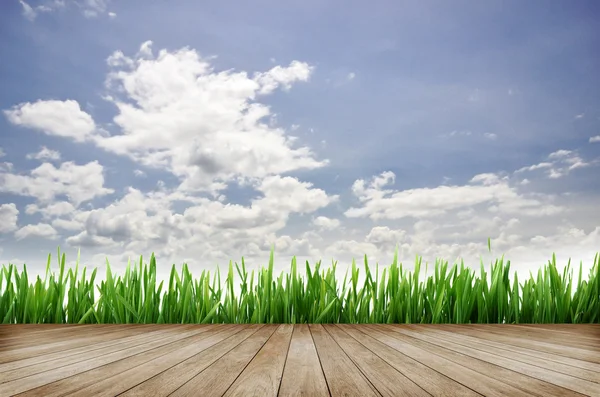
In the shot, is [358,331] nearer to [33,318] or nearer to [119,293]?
[119,293]

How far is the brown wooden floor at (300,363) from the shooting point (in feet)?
5.62

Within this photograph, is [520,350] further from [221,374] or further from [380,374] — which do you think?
[221,374]

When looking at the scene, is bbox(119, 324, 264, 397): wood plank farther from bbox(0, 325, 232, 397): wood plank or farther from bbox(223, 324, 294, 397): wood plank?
bbox(0, 325, 232, 397): wood plank

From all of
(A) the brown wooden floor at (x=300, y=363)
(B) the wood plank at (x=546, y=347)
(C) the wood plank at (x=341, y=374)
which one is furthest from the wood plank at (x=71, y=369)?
(B) the wood plank at (x=546, y=347)

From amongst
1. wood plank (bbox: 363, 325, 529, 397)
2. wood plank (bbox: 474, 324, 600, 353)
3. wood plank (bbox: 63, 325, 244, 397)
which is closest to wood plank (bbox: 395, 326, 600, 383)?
wood plank (bbox: 363, 325, 529, 397)

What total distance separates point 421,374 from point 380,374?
0.55ft

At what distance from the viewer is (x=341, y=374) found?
75.9 inches

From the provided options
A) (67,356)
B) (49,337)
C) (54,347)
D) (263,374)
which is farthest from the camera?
(49,337)

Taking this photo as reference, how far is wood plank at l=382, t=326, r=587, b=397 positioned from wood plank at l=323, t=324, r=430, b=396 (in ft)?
1.20

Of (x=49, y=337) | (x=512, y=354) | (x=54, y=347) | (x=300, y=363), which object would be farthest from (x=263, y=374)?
(x=49, y=337)

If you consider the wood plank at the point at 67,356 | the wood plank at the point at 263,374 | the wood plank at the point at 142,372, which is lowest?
the wood plank at the point at 67,356

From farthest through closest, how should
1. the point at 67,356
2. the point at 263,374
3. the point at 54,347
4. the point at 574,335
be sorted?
the point at 574,335, the point at 54,347, the point at 67,356, the point at 263,374

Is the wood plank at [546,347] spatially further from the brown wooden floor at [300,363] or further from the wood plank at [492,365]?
the wood plank at [492,365]

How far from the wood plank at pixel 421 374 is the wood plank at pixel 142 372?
0.97m
